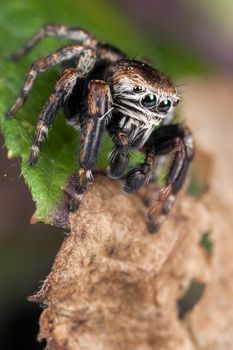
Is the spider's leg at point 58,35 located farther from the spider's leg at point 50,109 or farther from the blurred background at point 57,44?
the spider's leg at point 50,109

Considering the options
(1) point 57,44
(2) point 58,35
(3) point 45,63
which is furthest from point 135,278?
(1) point 57,44

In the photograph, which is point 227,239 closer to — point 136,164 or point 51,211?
point 136,164

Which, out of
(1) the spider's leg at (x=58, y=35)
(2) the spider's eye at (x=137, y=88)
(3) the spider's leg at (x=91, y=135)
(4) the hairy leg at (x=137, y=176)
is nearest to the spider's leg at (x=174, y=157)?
(4) the hairy leg at (x=137, y=176)

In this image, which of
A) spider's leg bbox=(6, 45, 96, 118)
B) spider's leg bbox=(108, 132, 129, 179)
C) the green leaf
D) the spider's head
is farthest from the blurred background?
the spider's head

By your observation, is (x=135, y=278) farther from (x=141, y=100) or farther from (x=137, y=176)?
(x=141, y=100)

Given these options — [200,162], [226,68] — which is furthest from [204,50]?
[200,162]
